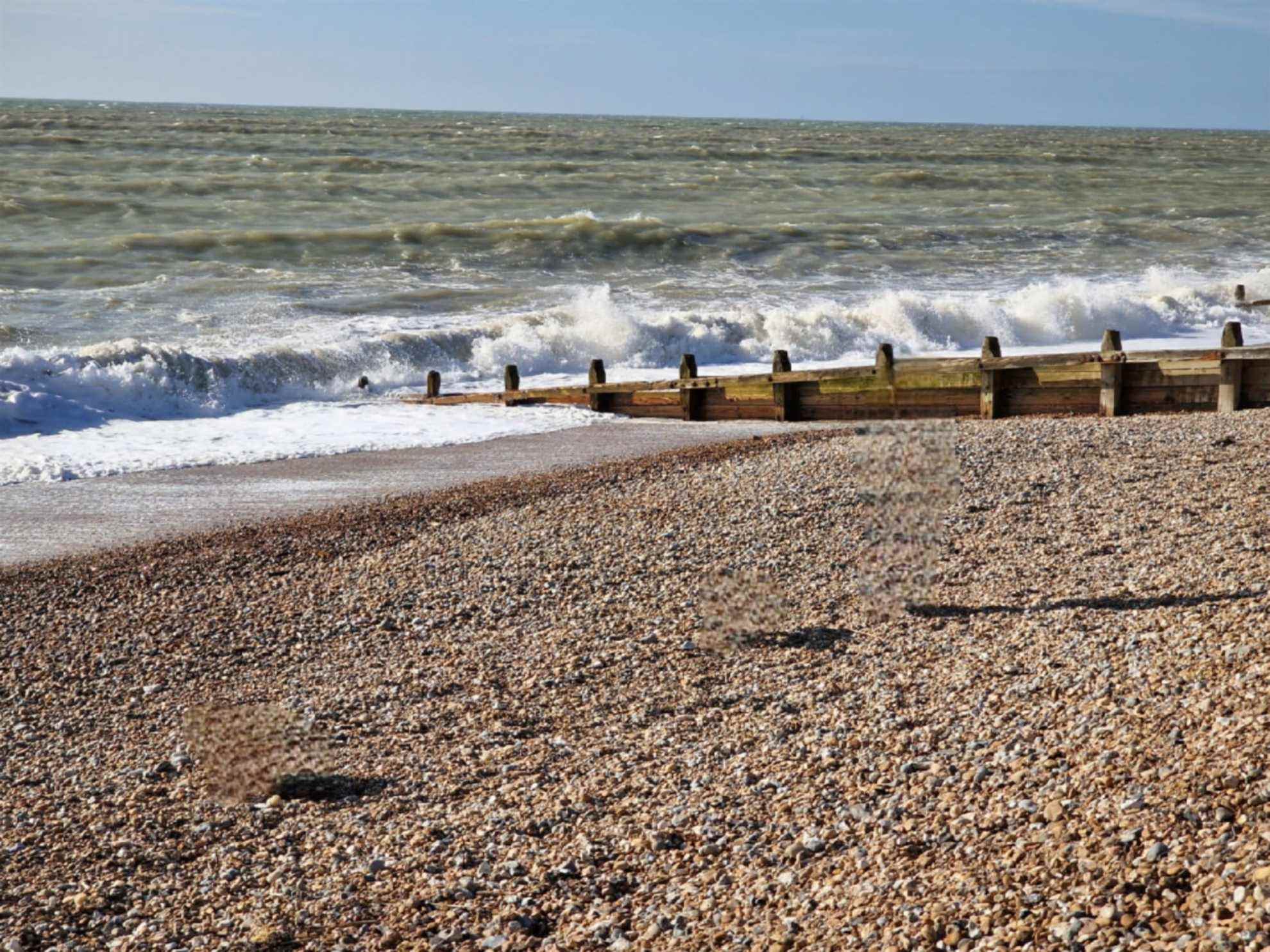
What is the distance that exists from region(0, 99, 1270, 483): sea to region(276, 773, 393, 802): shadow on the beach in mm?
8344

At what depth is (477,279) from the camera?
29.7 metres

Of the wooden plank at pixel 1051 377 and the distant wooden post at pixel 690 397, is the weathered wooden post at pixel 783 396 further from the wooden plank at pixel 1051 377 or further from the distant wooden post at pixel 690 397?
the wooden plank at pixel 1051 377

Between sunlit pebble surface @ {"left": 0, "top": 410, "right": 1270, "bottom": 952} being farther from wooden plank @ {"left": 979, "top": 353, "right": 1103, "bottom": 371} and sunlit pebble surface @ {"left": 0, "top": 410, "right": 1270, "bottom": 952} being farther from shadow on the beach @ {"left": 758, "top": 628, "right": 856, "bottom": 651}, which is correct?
wooden plank @ {"left": 979, "top": 353, "right": 1103, "bottom": 371}

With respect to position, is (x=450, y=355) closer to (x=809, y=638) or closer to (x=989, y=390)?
(x=989, y=390)

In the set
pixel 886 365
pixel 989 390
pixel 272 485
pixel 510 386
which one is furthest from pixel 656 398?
pixel 272 485

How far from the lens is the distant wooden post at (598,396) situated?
669 inches

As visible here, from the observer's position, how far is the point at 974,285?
2930 cm

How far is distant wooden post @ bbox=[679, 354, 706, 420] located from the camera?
1611 centimetres

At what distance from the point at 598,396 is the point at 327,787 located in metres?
11.0

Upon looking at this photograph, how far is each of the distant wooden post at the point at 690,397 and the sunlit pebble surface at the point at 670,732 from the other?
538 centimetres

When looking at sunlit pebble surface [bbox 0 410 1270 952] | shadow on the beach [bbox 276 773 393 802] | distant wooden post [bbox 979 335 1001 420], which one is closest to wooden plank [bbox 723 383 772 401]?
distant wooden post [bbox 979 335 1001 420]

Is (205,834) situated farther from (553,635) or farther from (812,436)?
(812,436)

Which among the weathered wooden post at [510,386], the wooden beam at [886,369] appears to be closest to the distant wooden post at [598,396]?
the weathered wooden post at [510,386]

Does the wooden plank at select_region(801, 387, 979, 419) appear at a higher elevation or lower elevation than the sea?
lower
